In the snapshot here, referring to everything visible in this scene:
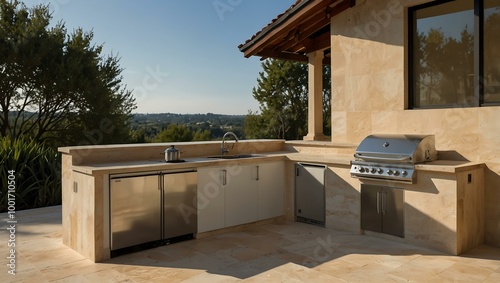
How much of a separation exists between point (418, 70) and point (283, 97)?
951 inches

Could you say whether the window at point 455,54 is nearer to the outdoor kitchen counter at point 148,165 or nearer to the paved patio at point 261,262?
the paved patio at point 261,262

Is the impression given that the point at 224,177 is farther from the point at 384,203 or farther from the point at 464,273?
the point at 464,273

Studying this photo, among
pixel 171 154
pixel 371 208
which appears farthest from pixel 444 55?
pixel 171 154

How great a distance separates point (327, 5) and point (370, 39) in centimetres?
101

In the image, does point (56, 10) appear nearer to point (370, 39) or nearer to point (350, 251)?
point (370, 39)

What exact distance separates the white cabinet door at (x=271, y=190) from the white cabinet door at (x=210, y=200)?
777mm

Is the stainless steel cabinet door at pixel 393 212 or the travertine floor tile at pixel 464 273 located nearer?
the travertine floor tile at pixel 464 273

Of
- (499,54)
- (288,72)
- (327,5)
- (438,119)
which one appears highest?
(288,72)

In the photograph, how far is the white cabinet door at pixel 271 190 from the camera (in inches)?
243

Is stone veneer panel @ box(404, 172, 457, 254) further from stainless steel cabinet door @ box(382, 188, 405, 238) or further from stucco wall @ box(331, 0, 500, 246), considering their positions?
stucco wall @ box(331, 0, 500, 246)

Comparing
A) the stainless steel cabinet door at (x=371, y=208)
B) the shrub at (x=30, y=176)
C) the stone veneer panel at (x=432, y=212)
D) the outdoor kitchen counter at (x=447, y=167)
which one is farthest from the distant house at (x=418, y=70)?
the shrub at (x=30, y=176)

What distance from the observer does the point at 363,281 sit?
12.5 ft

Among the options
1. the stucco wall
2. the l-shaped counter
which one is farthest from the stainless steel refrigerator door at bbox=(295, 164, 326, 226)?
the stucco wall

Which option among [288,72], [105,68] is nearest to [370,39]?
[105,68]
